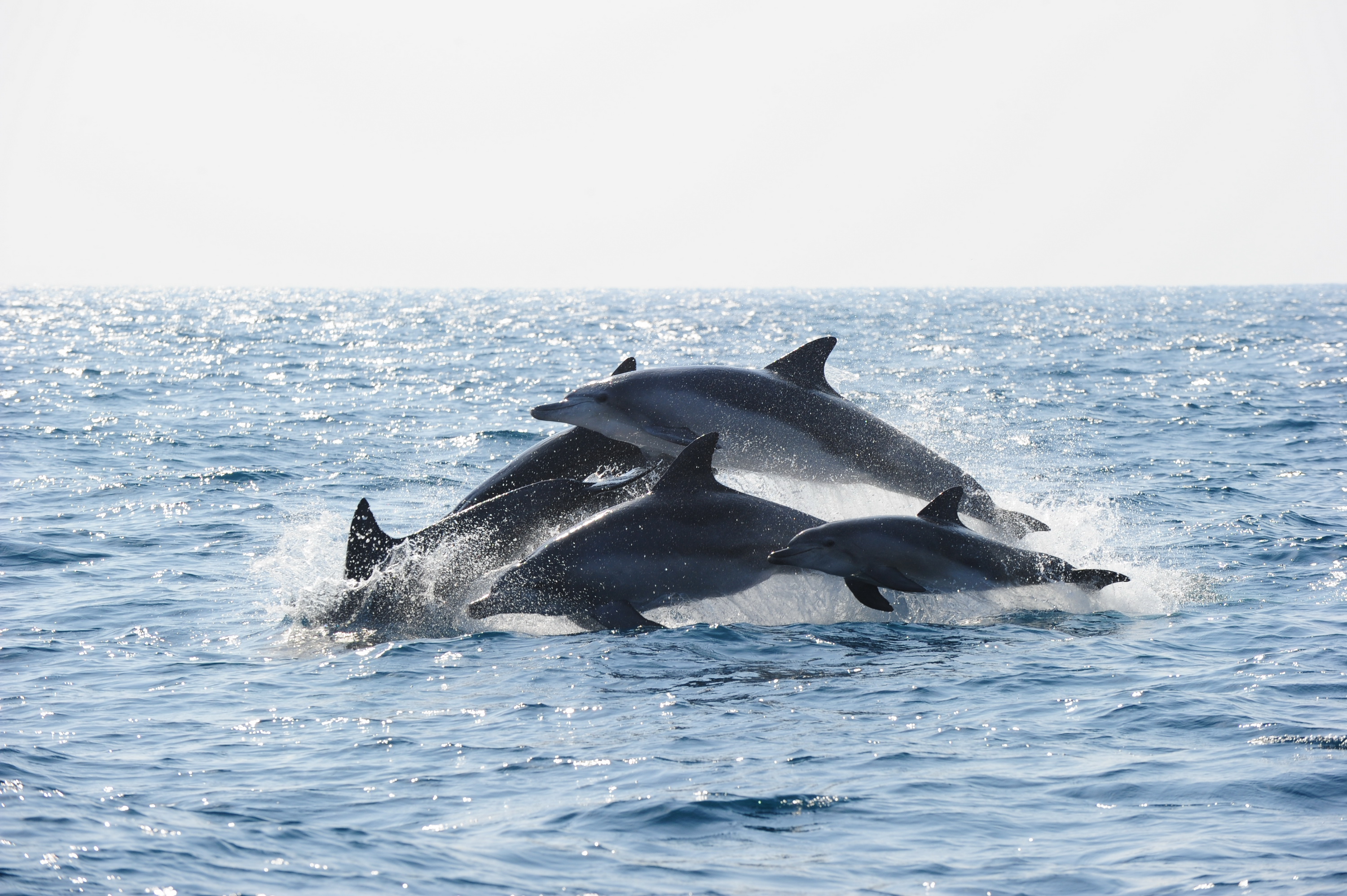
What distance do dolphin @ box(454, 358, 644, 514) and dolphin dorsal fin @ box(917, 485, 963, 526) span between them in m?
2.63

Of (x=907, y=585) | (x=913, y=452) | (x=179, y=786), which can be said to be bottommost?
(x=179, y=786)

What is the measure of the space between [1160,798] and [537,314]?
3502 inches

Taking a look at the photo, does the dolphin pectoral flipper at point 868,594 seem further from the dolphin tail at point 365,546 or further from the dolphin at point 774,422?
the dolphin tail at point 365,546

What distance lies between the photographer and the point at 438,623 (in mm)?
10875

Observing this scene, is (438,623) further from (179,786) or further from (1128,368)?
(1128,368)

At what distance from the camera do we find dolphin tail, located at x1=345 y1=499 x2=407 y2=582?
1117 cm

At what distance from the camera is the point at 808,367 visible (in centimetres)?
1148

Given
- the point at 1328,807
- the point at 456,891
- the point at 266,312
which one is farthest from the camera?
the point at 266,312

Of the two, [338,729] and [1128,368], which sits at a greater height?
[1128,368]

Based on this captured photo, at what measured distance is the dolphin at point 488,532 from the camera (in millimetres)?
11047

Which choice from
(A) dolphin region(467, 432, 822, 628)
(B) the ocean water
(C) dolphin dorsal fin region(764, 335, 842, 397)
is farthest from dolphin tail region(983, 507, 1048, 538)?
(A) dolphin region(467, 432, 822, 628)

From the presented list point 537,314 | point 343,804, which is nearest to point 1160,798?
point 343,804

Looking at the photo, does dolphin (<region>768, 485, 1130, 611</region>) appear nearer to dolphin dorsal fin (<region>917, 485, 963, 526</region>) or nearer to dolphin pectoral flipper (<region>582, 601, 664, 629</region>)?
dolphin dorsal fin (<region>917, 485, 963, 526</region>)

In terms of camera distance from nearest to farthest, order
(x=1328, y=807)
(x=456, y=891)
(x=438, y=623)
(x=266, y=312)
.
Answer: (x=456, y=891), (x=1328, y=807), (x=438, y=623), (x=266, y=312)
